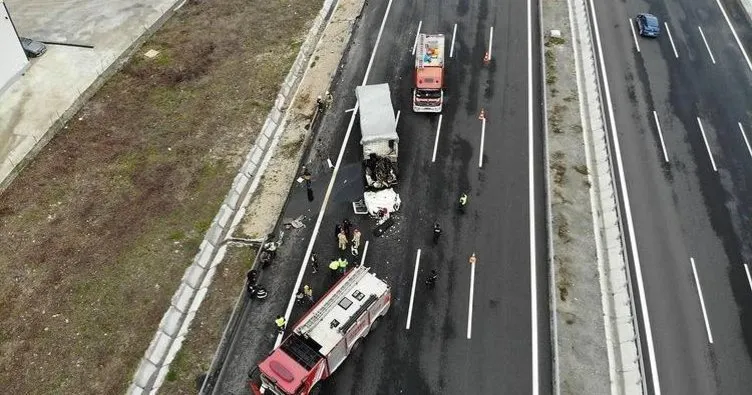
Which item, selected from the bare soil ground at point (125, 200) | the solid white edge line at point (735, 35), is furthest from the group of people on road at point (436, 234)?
the solid white edge line at point (735, 35)

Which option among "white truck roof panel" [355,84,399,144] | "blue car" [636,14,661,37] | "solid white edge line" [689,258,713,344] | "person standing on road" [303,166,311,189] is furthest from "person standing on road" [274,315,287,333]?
"blue car" [636,14,661,37]

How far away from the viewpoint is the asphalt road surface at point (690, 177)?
2711 centimetres

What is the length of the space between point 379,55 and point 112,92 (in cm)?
2190

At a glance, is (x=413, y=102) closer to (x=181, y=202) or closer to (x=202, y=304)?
(x=181, y=202)

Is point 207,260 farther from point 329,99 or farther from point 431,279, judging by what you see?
point 329,99

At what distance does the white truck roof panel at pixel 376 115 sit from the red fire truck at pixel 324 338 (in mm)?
10705

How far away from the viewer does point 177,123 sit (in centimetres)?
3984

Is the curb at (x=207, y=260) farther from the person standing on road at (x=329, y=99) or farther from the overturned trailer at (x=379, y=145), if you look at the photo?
the overturned trailer at (x=379, y=145)

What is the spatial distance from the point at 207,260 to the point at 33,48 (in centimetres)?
3025

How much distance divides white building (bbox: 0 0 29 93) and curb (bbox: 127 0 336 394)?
22.2 m

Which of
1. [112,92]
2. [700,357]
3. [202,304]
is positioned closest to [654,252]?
[700,357]

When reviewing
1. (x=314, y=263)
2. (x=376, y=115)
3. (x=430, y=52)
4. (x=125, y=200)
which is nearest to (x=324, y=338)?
(x=314, y=263)

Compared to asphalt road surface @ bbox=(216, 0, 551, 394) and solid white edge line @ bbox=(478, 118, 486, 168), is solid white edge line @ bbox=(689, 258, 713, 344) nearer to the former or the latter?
asphalt road surface @ bbox=(216, 0, 551, 394)

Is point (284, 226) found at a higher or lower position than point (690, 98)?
higher
